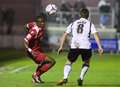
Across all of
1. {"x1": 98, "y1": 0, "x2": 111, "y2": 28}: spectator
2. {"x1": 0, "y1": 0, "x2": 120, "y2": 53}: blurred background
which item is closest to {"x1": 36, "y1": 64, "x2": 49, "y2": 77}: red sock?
{"x1": 0, "y1": 0, "x2": 120, "y2": 53}: blurred background

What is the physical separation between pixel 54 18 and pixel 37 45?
23.0 metres

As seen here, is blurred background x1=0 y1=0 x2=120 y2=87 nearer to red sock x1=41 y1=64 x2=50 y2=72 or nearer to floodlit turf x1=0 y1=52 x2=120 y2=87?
floodlit turf x1=0 y1=52 x2=120 y2=87

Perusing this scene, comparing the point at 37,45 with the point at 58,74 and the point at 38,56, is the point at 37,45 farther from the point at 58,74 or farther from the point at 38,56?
the point at 58,74

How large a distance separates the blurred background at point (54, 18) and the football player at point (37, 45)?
20252 millimetres

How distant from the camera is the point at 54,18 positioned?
41594mm

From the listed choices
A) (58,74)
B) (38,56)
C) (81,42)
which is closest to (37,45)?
(38,56)

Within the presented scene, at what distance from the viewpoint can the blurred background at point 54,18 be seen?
40.5 meters

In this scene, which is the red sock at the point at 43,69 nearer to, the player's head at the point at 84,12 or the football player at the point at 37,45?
the football player at the point at 37,45

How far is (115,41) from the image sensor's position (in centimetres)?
3822

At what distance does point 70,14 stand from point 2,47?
4761mm

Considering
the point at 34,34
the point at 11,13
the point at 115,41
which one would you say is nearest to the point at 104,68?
the point at 34,34

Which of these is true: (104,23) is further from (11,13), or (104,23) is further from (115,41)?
(11,13)

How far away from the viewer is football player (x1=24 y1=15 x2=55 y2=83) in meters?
18.5

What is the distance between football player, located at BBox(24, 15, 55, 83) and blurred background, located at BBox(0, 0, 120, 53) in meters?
20.3
